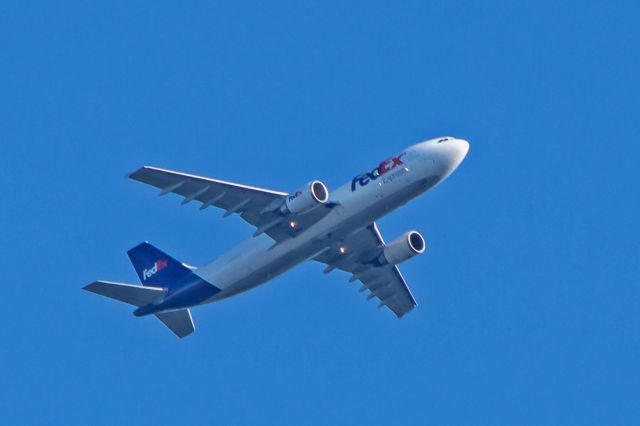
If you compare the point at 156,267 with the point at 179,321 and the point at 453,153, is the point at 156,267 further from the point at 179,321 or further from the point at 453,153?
the point at 453,153

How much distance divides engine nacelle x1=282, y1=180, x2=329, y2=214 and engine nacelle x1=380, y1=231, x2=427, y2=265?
8021 millimetres

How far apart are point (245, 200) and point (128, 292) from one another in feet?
28.7

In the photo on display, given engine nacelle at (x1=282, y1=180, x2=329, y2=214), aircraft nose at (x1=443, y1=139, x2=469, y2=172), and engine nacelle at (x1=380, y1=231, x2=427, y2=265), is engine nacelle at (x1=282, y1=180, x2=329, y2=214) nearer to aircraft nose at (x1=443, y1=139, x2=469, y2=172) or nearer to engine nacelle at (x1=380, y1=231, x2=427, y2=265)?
aircraft nose at (x1=443, y1=139, x2=469, y2=172)

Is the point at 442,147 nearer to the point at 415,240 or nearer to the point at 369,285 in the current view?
the point at 415,240

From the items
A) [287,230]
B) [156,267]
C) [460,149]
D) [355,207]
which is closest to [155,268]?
[156,267]

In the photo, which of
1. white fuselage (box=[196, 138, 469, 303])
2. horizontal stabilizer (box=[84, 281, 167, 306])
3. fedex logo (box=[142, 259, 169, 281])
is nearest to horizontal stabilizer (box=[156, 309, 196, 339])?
fedex logo (box=[142, 259, 169, 281])

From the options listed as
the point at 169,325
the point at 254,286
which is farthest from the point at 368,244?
the point at 169,325

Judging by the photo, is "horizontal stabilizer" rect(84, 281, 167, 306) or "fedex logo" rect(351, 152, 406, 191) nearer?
"fedex logo" rect(351, 152, 406, 191)

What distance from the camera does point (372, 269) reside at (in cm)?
7688

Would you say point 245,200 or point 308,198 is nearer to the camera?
point 308,198

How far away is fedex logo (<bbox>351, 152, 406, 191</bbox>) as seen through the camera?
221 ft

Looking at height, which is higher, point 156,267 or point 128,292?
point 156,267

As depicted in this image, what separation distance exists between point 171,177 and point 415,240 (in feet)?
49.2

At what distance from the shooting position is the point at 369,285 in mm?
78062
